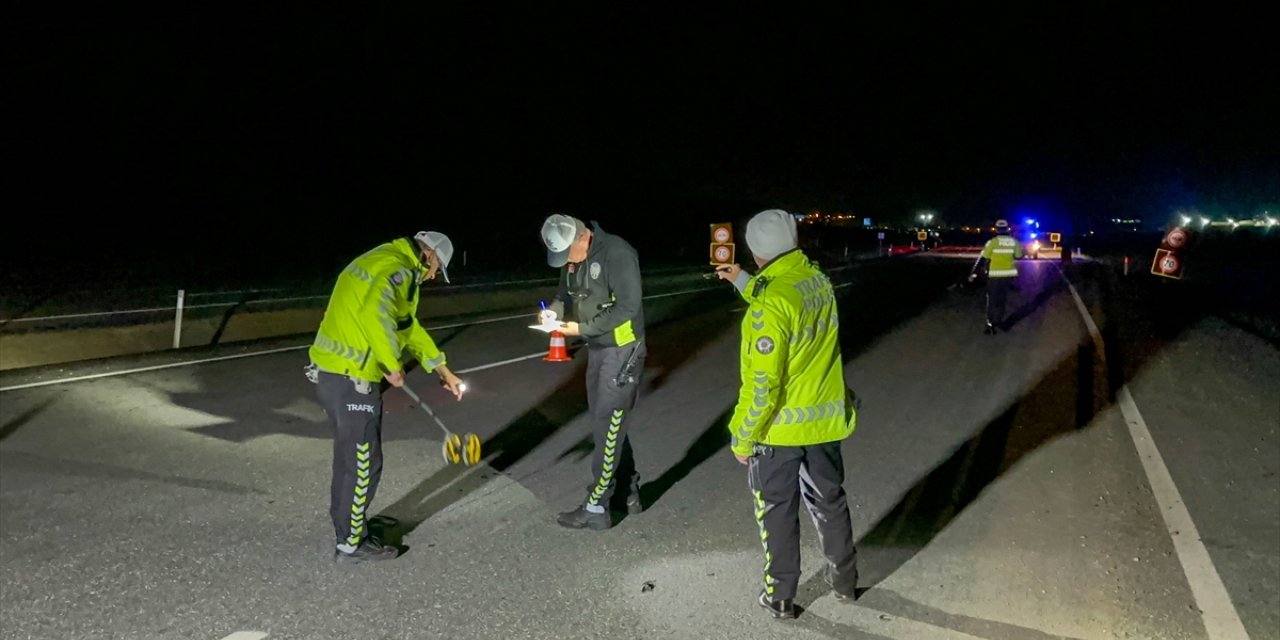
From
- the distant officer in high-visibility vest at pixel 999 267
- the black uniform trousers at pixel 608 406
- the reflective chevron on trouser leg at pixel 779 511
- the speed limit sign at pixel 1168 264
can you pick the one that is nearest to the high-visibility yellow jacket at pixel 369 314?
the black uniform trousers at pixel 608 406

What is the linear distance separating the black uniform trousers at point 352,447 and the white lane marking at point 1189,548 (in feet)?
13.7

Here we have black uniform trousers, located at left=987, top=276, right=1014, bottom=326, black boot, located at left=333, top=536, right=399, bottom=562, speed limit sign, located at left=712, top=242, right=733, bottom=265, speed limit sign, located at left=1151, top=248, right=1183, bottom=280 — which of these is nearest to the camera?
black boot, located at left=333, top=536, right=399, bottom=562

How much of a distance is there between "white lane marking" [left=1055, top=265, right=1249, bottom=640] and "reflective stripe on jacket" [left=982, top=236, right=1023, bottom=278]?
681 cm

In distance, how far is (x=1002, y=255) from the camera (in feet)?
51.5

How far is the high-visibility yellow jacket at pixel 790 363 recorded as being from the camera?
410cm

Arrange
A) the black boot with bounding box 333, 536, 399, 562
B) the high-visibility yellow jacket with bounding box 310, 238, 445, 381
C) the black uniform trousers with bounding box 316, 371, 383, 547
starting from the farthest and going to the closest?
the black boot with bounding box 333, 536, 399, 562
the black uniform trousers with bounding box 316, 371, 383, 547
the high-visibility yellow jacket with bounding box 310, 238, 445, 381

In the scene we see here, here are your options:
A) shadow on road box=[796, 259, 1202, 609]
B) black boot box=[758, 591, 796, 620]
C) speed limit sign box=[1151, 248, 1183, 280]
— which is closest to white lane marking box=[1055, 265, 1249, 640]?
shadow on road box=[796, 259, 1202, 609]

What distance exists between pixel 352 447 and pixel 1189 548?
15.8 ft

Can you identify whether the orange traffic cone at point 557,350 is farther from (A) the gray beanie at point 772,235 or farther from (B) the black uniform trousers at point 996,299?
(A) the gray beanie at point 772,235

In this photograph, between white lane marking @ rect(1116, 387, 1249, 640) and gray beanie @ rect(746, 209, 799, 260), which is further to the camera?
white lane marking @ rect(1116, 387, 1249, 640)

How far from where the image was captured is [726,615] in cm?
452

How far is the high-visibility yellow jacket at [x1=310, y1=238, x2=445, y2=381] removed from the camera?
15.9ft

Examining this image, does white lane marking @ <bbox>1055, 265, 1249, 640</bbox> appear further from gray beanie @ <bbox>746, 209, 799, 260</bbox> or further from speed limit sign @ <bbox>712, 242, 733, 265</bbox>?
speed limit sign @ <bbox>712, 242, 733, 265</bbox>

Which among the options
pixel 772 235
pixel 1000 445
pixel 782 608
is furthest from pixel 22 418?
pixel 1000 445
